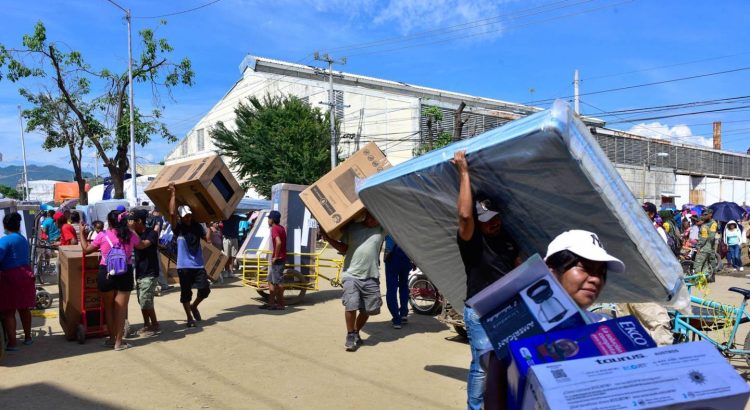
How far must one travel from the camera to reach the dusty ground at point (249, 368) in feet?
16.8

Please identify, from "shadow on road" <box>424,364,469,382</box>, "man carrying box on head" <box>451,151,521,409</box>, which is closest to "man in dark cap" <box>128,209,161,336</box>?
"shadow on road" <box>424,364,469,382</box>

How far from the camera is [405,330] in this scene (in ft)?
26.3

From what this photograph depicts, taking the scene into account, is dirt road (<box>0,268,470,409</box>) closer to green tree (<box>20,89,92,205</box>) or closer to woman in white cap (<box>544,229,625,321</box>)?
woman in white cap (<box>544,229,625,321</box>)

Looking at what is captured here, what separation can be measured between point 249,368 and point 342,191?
2.39m

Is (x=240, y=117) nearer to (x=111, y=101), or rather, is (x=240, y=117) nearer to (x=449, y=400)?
(x=111, y=101)

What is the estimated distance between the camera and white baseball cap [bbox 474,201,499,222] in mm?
3062

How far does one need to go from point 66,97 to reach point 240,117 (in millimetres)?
14644

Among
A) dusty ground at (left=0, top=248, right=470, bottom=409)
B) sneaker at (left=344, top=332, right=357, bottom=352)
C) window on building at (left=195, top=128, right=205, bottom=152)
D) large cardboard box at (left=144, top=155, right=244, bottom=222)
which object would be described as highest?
window on building at (left=195, top=128, right=205, bottom=152)

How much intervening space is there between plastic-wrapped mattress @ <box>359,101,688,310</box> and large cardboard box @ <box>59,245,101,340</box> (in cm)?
520

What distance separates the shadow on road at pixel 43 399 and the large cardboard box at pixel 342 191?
3137mm

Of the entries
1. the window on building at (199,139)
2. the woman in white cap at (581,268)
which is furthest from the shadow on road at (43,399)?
the window on building at (199,139)

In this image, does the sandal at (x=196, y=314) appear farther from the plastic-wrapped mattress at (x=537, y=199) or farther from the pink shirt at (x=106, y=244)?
the plastic-wrapped mattress at (x=537, y=199)

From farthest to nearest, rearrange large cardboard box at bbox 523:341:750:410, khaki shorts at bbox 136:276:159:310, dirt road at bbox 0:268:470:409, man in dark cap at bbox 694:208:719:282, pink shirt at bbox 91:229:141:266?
man in dark cap at bbox 694:208:719:282
khaki shorts at bbox 136:276:159:310
pink shirt at bbox 91:229:141:266
dirt road at bbox 0:268:470:409
large cardboard box at bbox 523:341:750:410

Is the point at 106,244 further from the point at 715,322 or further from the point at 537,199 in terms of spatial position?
the point at 715,322
